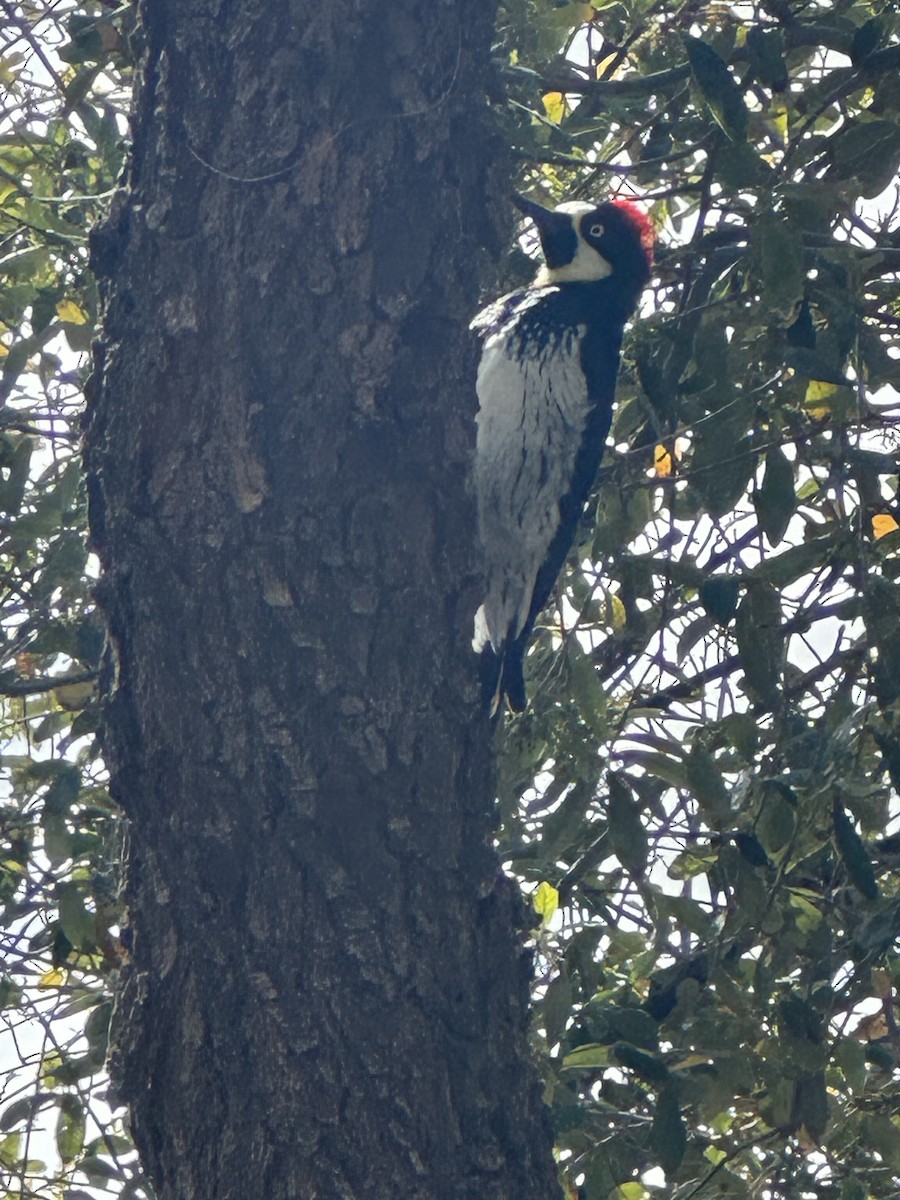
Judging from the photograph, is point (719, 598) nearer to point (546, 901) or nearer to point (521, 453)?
point (546, 901)

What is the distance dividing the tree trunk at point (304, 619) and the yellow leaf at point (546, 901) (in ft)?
1.61

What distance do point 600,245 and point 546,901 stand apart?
1.75 meters

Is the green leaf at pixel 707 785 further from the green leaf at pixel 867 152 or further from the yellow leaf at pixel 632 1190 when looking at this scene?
the green leaf at pixel 867 152

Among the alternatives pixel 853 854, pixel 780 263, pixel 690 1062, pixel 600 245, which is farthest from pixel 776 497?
pixel 600 245

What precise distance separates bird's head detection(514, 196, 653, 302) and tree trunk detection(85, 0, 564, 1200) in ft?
4.78

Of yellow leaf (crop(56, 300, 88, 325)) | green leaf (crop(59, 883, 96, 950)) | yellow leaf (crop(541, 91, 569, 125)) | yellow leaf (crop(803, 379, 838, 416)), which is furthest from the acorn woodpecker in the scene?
green leaf (crop(59, 883, 96, 950))

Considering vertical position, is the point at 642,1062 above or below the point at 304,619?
below

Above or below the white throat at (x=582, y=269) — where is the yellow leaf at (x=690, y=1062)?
below

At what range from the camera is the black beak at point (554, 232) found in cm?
315

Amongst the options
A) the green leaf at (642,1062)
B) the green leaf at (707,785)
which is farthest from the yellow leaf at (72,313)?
the green leaf at (642,1062)

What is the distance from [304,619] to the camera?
1.85 m

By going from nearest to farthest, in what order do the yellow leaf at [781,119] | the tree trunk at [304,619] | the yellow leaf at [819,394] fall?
the tree trunk at [304,619]
the yellow leaf at [819,394]
the yellow leaf at [781,119]

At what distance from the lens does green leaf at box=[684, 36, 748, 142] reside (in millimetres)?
2080

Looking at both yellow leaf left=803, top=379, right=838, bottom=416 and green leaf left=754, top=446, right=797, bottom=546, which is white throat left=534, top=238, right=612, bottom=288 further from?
green leaf left=754, top=446, right=797, bottom=546
